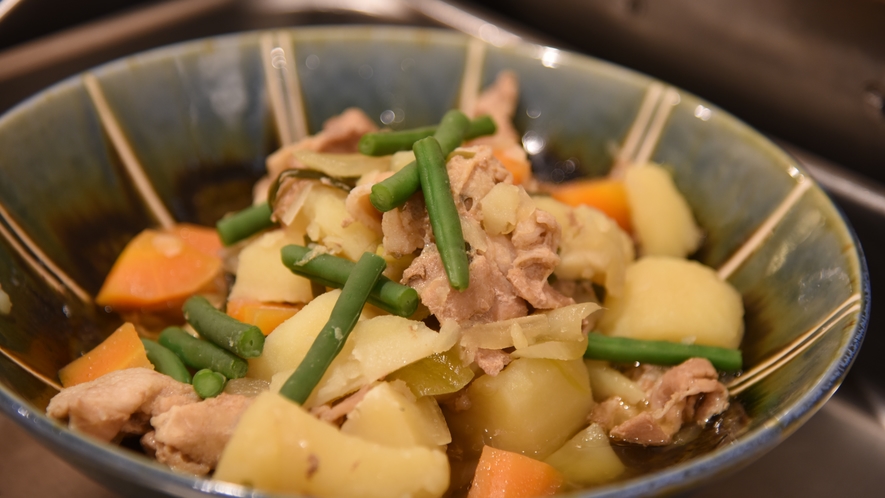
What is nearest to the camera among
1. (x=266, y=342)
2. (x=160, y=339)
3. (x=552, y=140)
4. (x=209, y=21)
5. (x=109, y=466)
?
(x=109, y=466)

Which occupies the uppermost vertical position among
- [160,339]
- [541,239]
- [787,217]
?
[541,239]

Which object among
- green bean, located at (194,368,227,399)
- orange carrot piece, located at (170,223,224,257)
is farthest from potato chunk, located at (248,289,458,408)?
orange carrot piece, located at (170,223,224,257)

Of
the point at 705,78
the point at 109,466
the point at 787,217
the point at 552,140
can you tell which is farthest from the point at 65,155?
the point at 705,78

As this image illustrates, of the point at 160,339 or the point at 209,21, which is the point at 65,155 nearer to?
the point at 160,339

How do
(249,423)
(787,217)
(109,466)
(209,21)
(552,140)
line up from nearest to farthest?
(109,466)
(249,423)
(787,217)
(552,140)
(209,21)

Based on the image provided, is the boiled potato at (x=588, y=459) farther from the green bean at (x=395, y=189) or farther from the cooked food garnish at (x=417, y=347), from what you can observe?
the green bean at (x=395, y=189)

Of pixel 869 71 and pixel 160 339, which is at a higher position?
pixel 869 71

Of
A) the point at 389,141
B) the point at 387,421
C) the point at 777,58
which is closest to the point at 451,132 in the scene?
the point at 389,141

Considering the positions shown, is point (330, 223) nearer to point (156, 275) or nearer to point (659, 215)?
point (156, 275)
